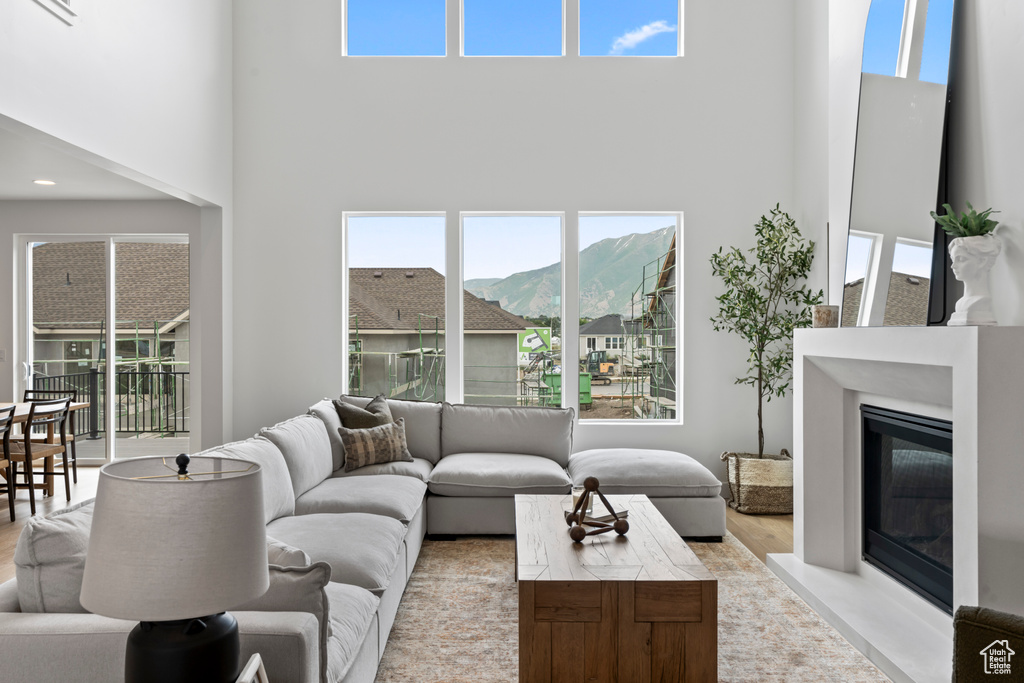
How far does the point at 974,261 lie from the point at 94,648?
3120 mm

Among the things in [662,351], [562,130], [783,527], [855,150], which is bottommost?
[783,527]

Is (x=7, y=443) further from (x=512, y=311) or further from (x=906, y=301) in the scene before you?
(x=906, y=301)

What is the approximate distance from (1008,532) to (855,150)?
2327 millimetres

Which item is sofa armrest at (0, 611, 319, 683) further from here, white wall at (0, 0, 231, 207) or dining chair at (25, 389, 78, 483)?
dining chair at (25, 389, 78, 483)

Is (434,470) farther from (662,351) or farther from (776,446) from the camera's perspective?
(776,446)

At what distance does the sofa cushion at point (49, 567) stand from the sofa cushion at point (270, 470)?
1.26 m

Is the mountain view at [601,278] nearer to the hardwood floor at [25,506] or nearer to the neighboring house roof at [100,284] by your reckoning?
the neighboring house roof at [100,284]

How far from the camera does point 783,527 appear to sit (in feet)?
15.6

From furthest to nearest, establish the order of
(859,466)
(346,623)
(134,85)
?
(134,85), (859,466), (346,623)

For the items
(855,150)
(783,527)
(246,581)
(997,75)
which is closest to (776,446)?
(783,527)

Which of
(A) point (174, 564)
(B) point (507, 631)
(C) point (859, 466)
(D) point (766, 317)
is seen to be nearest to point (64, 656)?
(A) point (174, 564)

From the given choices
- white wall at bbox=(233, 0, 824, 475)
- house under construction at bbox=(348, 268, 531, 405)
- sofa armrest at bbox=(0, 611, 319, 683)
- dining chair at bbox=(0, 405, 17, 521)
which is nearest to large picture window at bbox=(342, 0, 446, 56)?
white wall at bbox=(233, 0, 824, 475)

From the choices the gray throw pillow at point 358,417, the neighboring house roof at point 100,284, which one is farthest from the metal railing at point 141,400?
the gray throw pillow at point 358,417

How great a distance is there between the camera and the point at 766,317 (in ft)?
17.5
